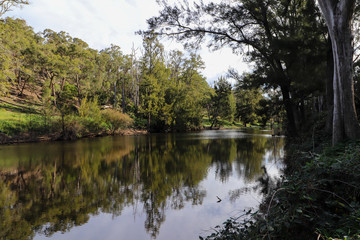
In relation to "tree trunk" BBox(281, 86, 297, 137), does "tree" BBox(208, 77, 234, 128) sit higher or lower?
higher

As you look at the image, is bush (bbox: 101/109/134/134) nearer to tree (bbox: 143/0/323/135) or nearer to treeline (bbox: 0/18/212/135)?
treeline (bbox: 0/18/212/135)

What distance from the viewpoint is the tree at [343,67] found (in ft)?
17.0

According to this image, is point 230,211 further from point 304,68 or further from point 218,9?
point 218,9

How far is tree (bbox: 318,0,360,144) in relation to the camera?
520cm

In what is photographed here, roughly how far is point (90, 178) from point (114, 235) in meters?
4.12

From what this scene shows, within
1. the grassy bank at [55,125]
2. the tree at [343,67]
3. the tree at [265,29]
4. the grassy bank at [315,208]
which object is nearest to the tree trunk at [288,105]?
the tree at [265,29]

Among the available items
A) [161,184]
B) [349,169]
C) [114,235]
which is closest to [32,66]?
[161,184]

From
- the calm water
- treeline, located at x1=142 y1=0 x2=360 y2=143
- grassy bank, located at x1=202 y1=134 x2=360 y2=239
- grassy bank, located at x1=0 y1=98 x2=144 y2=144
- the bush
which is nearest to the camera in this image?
grassy bank, located at x1=202 y1=134 x2=360 y2=239

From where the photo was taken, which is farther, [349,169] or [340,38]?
[340,38]

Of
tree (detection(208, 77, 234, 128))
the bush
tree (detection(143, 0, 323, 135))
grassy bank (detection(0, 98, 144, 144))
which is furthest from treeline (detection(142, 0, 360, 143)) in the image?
tree (detection(208, 77, 234, 128))

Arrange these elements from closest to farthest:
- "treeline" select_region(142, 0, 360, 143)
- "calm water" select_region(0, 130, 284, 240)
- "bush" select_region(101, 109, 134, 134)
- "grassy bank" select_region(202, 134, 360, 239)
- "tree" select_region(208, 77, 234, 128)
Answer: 1. "grassy bank" select_region(202, 134, 360, 239)
2. "calm water" select_region(0, 130, 284, 240)
3. "treeline" select_region(142, 0, 360, 143)
4. "bush" select_region(101, 109, 134, 134)
5. "tree" select_region(208, 77, 234, 128)

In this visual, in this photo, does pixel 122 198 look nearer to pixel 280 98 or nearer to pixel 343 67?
pixel 343 67

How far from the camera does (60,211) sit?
4863mm

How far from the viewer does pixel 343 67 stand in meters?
5.38
